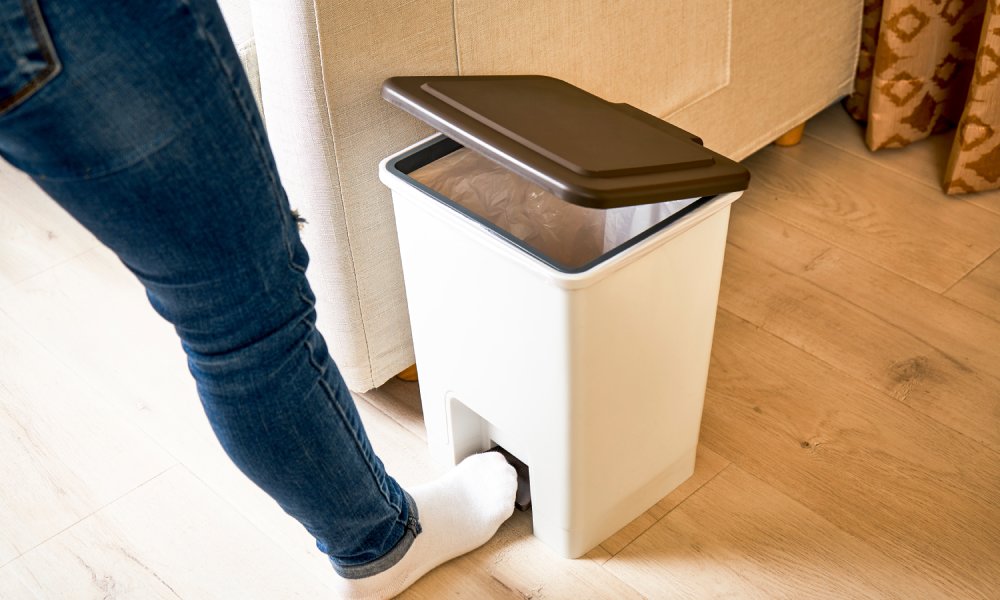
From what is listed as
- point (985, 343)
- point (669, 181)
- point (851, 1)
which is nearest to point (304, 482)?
point (669, 181)

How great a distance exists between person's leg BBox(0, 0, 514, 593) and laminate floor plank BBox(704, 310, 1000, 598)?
51 centimetres

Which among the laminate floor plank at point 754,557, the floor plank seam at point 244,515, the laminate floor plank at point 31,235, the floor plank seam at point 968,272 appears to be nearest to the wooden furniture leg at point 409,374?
the floor plank seam at point 244,515

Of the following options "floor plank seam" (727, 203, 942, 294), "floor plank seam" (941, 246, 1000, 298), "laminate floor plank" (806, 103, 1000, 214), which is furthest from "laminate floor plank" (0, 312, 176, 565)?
"laminate floor plank" (806, 103, 1000, 214)

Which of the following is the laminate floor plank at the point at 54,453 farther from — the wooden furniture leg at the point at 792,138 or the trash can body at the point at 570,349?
the wooden furniture leg at the point at 792,138

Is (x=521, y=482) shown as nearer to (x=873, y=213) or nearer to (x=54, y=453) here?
(x=54, y=453)

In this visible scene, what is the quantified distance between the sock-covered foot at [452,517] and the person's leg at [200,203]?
158 millimetres

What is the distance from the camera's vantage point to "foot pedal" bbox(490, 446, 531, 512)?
108cm

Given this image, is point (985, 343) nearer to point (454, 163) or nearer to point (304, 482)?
point (454, 163)

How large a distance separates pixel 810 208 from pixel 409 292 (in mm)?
716

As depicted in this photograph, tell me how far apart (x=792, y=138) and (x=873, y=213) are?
7.9 inches

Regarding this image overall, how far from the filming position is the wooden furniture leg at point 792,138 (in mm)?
1568

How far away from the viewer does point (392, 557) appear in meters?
0.96

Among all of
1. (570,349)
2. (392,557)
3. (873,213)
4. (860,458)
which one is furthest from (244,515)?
(873,213)

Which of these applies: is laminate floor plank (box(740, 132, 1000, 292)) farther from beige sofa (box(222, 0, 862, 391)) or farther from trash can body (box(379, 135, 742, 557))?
trash can body (box(379, 135, 742, 557))
